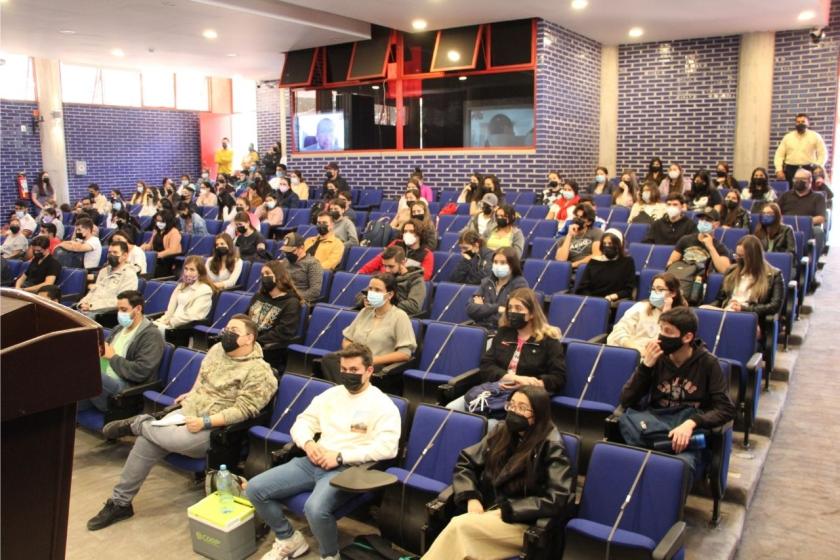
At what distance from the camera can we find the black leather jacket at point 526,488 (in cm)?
321

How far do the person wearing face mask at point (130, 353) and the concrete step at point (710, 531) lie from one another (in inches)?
149

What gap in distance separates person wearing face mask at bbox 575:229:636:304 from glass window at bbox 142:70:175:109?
15.7 m

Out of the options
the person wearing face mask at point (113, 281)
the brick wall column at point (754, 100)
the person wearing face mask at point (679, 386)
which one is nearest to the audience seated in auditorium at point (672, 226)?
the person wearing face mask at point (679, 386)

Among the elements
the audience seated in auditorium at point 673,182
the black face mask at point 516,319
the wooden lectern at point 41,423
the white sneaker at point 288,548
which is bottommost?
the white sneaker at point 288,548

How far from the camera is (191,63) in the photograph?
1443 cm

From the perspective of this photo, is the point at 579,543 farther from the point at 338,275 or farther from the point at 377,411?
the point at 338,275

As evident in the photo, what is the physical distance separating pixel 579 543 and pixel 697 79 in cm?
1030

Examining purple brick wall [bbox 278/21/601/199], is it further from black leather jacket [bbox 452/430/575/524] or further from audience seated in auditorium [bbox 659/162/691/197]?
black leather jacket [bbox 452/430/575/524]

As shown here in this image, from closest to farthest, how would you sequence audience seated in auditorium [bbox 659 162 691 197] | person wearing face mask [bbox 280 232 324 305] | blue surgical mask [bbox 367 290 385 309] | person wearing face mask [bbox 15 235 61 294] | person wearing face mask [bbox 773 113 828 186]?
blue surgical mask [bbox 367 290 385 309], person wearing face mask [bbox 280 232 324 305], person wearing face mask [bbox 15 235 61 294], audience seated in auditorium [bbox 659 162 691 197], person wearing face mask [bbox 773 113 828 186]

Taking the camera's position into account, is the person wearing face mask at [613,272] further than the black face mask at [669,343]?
Yes

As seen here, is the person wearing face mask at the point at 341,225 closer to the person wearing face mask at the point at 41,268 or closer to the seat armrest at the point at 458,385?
the person wearing face mask at the point at 41,268

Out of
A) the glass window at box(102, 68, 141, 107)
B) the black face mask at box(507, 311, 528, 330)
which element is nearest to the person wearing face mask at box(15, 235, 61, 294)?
the black face mask at box(507, 311, 528, 330)

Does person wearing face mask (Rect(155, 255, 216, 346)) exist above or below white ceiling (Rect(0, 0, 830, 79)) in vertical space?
below

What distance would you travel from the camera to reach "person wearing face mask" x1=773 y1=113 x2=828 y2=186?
34.1ft
